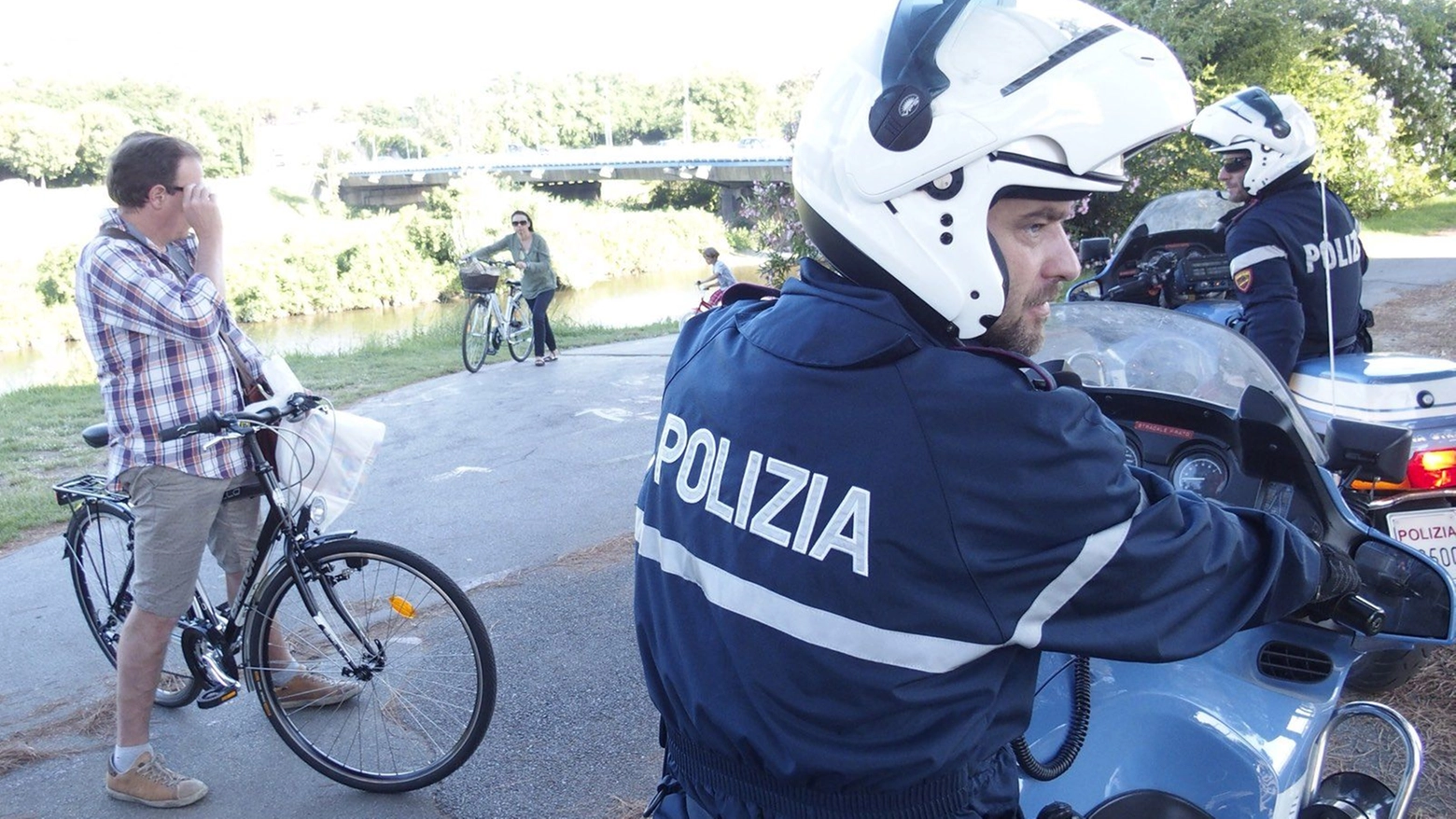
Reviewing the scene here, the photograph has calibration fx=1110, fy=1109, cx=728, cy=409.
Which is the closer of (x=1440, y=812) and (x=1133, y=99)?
(x=1133, y=99)

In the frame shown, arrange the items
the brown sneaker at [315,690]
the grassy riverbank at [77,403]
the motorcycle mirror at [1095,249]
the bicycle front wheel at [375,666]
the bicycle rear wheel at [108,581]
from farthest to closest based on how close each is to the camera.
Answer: the grassy riverbank at [77,403] < the motorcycle mirror at [1095,249] < the bicycle rear wheel at [108,581] < the brown sneaker at [315,690] < the bicycle front wheel at [375,666]

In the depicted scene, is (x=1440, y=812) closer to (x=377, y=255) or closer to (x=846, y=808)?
(x=846, y=808)

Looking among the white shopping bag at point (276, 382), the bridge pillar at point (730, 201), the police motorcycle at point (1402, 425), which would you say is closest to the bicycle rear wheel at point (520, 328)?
the police motorcycle at point (1402, 425)

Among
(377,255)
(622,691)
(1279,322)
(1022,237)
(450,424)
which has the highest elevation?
(1022,237)

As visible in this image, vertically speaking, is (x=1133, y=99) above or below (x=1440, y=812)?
above

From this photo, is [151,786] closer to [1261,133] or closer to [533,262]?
[1261,133]

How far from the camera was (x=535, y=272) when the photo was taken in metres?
13.8

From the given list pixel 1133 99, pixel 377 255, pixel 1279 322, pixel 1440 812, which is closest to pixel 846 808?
pixel 1133 99

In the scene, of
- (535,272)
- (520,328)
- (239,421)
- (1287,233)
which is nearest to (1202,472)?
(1287,233)

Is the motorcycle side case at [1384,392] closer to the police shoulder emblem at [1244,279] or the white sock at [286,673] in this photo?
the police shoulder emblem at [1244,279]

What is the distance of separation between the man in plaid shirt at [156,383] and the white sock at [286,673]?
36 centimetres

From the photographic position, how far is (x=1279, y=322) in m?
4.57

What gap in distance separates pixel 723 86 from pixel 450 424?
86.0 metres

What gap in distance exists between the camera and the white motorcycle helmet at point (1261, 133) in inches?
188
